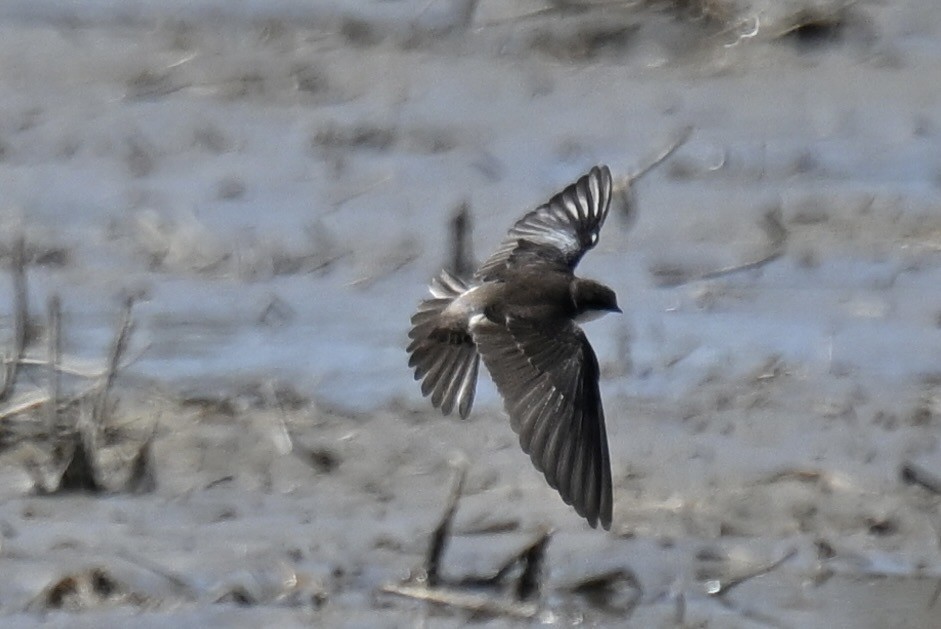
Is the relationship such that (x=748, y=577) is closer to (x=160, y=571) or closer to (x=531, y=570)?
(x=531, y=570)

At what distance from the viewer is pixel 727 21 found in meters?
11.4

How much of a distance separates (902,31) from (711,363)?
3.83 meters

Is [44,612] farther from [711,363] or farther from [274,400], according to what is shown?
[711,363]

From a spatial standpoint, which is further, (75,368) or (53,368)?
(75,368)

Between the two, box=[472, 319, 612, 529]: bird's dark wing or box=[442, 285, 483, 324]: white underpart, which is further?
box=[442, 285, 483, 324]: white underpart

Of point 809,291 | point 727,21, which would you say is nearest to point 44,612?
point 809,291

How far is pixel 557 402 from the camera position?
643cm

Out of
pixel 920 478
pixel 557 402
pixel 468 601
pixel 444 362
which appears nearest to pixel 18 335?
pixel 444 362

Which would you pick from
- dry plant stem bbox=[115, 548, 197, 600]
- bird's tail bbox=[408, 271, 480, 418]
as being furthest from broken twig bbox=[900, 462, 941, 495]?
dry plant stem bbox=[115, 548, 197, 600]

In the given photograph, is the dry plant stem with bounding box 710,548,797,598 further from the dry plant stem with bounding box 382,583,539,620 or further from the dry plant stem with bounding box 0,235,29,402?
the dry plant stem with bounding box 0,235,29,402

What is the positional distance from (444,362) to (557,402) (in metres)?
0.60

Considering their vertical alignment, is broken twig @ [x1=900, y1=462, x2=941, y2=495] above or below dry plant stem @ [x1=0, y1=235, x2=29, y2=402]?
below

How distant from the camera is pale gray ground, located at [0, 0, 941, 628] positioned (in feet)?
21.1

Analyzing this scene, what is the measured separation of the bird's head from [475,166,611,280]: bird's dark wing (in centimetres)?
39
